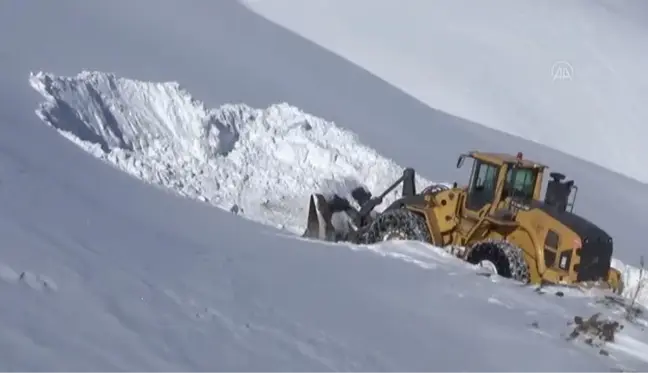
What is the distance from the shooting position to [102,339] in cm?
519

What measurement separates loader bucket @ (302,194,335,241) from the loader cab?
2.00 metres

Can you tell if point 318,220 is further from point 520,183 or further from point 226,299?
point 226,299

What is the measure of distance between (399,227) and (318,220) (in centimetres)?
124

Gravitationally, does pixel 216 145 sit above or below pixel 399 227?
above

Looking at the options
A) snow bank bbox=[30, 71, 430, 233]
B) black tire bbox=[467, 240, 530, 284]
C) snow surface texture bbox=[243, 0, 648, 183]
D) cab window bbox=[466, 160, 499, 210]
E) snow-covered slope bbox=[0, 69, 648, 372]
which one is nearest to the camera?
snow-covered slope bbox=[0, 69, 648, 372]

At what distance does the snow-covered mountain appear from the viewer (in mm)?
5664

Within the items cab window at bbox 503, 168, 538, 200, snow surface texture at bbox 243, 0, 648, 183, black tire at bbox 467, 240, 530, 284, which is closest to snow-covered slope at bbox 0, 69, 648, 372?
black tire at bbox 467, 240, 530, 284

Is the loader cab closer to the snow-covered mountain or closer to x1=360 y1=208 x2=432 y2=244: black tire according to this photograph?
x1=360 y1=208 x2=432 y2=244: black tire

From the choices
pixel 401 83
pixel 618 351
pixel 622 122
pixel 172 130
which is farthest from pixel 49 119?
pixel 622 122

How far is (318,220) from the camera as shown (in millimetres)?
11977

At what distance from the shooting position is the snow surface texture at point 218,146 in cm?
1199

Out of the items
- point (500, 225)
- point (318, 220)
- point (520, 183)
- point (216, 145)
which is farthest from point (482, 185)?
point (216, 145)

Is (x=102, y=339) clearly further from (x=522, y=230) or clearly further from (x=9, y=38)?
(x=9, y=38)

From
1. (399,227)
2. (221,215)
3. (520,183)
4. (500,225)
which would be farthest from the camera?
(399,227)
